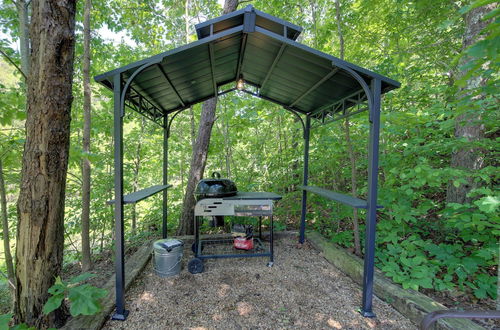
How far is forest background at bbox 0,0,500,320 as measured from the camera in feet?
7.68

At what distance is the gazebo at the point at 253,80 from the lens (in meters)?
2.20

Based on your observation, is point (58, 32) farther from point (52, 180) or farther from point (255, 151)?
point (255, 151)

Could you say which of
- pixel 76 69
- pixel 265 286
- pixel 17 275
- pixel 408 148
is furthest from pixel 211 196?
pixel 76 69

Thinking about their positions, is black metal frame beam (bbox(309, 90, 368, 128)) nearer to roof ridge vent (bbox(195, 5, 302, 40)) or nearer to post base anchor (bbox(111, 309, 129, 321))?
roof ridge vent (bbox(195, 5, 302, 40))

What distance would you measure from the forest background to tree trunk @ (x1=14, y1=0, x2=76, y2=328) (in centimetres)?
47

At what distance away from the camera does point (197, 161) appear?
14.8 feet

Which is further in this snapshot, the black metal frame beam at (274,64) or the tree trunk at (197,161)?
the tree trunk at (197,161)

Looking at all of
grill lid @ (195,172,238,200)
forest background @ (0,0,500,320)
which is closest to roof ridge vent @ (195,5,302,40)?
forest background @ (0,0,500,320)

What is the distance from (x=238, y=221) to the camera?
489 cm

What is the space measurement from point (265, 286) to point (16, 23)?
19.0 ft

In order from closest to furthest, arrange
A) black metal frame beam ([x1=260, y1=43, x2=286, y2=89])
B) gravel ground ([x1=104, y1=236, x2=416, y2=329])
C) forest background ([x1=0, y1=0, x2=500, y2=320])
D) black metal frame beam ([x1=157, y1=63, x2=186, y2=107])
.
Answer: gravel ground ([x1=104, y1=236, x2=416, y2=329])
forest background ([x1=0, y1=0, x2=500, y2=320])
black metal frame beam ([x1=260, y1=43, x2=286, y2=89])
black metal frame beam ([x1=157, y1=63, x2=186, y2=107])

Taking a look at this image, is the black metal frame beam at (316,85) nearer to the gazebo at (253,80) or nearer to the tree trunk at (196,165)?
the gazebo at (253,80)

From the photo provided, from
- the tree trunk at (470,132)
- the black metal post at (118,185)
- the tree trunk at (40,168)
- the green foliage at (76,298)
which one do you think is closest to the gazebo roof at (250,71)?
the black metal post at (118,185)

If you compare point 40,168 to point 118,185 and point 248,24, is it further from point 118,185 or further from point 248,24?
point 248,24
